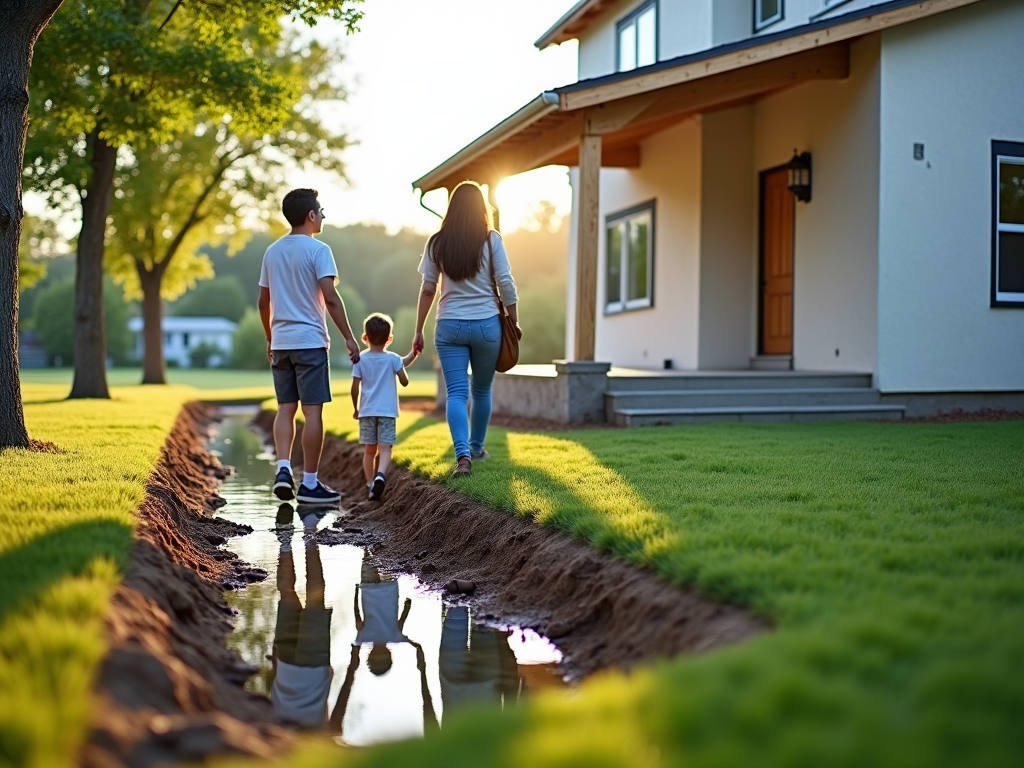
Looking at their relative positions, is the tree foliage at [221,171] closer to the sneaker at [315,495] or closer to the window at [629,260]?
the window at [629,260]

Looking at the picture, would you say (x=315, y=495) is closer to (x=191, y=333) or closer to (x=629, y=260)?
(x=629, y=260)

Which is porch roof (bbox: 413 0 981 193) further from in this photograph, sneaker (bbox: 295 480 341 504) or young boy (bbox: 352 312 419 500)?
sneaker (bbox: 295 480 341 504)

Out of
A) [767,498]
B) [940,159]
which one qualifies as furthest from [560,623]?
[940,159]

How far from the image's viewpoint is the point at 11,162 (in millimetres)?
8039

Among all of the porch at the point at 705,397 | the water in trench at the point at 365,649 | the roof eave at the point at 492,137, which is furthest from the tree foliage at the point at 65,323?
the water in trench at the point at 365,649

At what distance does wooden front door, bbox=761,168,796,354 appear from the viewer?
46.3 ft

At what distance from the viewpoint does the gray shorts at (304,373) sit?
748cm

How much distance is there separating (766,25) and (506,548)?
11.6 meters

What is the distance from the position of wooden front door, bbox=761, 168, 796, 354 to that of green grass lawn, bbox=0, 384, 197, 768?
8.95 m

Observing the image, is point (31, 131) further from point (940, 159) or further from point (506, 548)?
point (506, 548)

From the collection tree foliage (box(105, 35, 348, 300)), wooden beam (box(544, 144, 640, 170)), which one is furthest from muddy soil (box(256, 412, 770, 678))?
tree foliage (box(105, 35, 348, 300))

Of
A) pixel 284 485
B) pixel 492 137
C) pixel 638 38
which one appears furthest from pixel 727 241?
pixel 284 485

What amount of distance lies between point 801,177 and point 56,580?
11.4 metres

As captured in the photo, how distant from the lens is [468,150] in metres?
13.2
